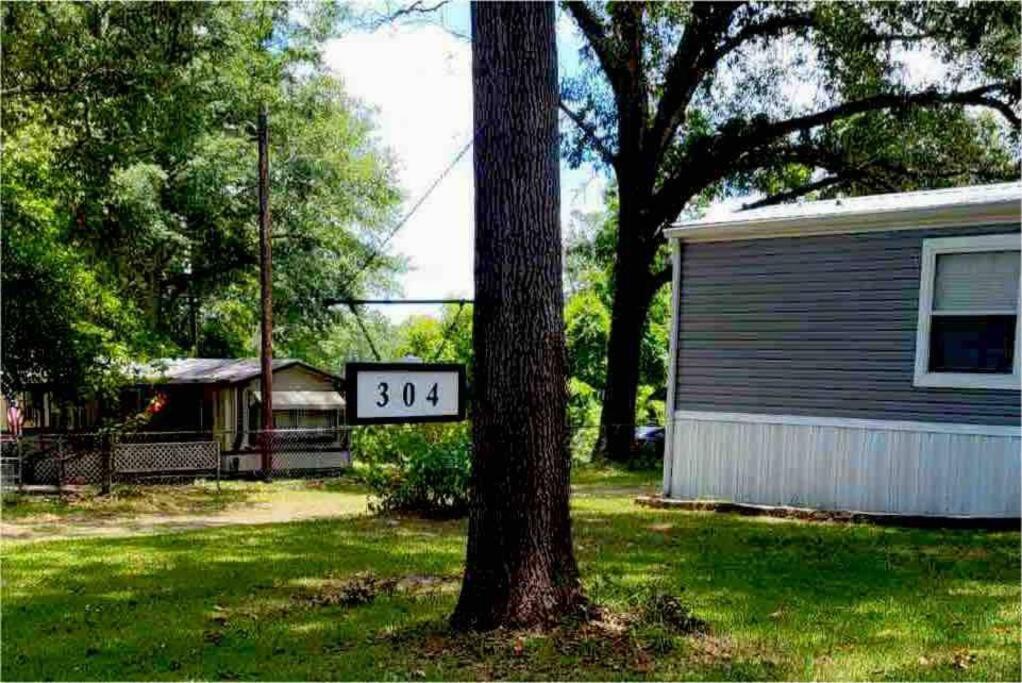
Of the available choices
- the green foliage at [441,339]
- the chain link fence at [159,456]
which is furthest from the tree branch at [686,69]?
the green foliage at [441,339]

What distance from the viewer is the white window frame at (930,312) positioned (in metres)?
8.45

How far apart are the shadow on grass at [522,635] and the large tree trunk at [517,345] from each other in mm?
313

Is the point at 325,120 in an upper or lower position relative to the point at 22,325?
upper

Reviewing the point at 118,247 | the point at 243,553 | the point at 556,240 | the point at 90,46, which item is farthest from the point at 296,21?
the point at 556,240

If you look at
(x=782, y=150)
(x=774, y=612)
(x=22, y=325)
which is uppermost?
(x=782, y=150)

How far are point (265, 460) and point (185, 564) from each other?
1318cm

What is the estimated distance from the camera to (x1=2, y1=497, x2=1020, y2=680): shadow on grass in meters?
4.06

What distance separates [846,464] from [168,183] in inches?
827

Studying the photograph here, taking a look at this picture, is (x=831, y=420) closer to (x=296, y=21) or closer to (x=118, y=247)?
(x=296, y=21)

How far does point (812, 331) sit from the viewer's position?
31.9 feet

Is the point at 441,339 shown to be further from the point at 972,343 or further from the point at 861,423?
the point at 972,343

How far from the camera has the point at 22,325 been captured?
14094mm

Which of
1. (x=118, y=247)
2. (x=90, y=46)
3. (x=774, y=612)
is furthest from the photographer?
(x=118, y=247)

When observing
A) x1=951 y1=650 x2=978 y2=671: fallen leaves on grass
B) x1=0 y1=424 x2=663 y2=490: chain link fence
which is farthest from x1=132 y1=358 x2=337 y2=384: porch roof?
x1=951 y1=650 x2=978 y2=671: fallen leaves on grass
